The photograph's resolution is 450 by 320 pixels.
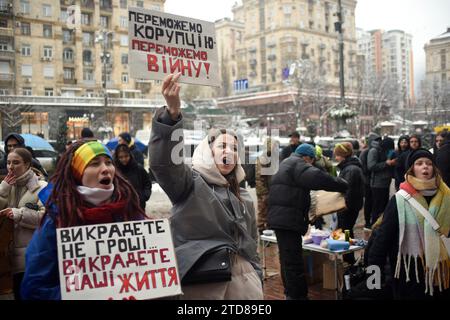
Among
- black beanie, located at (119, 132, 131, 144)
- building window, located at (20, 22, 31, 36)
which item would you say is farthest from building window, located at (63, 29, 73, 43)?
black beanie, located at (119, 132, 131, 144)

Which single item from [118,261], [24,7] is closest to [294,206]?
[118,261]

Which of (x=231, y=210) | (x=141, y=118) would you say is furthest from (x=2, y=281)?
(x=141, y=118)

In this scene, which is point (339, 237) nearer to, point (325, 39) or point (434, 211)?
point (434, 211)

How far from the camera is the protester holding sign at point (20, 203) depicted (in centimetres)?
360

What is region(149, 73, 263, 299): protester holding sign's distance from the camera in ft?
7.89

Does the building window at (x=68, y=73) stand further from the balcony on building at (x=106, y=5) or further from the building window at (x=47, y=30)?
the balcony on building at (x=106, y=5)

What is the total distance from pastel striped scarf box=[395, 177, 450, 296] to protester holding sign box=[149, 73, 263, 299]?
54.8 inches

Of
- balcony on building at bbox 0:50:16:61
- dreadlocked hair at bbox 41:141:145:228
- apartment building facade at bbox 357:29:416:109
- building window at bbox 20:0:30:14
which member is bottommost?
dreadlocked hair at bbox 41:141:145:228

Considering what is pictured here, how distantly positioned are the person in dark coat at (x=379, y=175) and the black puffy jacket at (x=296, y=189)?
14.6ft

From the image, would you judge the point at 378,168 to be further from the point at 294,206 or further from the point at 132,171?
the point at 132,171

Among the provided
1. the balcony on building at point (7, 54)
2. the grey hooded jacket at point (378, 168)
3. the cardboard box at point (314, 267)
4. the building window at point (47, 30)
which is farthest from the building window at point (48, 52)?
the cardboard box at point (314, 267)

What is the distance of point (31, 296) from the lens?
2.08 metres

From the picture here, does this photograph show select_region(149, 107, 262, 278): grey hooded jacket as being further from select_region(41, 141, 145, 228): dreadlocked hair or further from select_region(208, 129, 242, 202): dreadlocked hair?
select_region(41, 141, 145, 228): dreadlocked hair

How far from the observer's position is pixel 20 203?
3.79 meters
